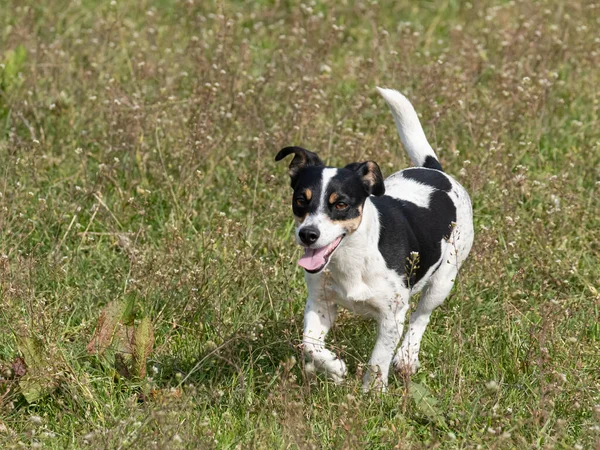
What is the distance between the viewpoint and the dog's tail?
5633 millimetres

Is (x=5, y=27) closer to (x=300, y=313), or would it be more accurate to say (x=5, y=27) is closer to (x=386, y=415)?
(x=300, y=313)

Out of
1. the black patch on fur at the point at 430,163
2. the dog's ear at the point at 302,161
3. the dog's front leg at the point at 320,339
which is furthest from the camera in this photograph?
the black patch on fur at the point at 430,163

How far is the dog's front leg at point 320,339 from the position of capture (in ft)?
15.2

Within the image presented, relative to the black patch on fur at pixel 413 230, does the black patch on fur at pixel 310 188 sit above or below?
above

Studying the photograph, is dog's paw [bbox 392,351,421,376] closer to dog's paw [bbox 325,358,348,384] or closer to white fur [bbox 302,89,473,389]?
white fur [bbox 302,89,473,389]

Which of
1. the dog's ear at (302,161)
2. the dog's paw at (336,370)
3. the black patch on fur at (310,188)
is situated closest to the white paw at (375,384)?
the dog's paw at (336,370)

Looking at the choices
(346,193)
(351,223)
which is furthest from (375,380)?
(346,193)

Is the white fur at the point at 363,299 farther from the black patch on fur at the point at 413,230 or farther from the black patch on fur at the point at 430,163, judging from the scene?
the black patch on fur at the point at 430,163

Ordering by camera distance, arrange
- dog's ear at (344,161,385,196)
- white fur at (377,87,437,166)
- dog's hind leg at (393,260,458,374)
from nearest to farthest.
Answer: dog's ear at (344,161,385,196) < dog's hind leg at (393,260,458,374) < white fur at (377,87,437,166)

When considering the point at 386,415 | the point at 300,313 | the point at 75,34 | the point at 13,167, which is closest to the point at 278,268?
the point at 300,313

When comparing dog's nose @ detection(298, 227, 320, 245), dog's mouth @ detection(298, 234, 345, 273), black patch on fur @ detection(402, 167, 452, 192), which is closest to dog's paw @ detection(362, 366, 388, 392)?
dog's mouth @ detection(298, 234, 345, 273)

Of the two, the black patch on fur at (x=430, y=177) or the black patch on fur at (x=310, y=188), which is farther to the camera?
the black patch on fur at (x=430, y=177)

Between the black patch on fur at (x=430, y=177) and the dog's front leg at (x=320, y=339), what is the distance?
96 centimetres

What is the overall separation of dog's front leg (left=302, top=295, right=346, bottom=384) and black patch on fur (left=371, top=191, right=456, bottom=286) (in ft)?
1.21
